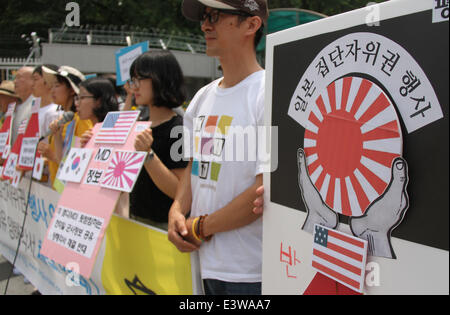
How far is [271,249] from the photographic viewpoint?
1.00 metres

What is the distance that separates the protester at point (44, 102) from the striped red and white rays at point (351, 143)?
8.49ft

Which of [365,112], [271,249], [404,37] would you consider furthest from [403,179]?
[271,249]

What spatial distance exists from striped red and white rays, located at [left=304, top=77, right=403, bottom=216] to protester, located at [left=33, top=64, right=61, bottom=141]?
2.59 metres

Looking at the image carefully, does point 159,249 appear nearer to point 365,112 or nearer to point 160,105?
point 160,105

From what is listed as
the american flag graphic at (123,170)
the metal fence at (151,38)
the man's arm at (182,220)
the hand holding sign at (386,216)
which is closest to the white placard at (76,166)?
the american flag graphic at (123,170)

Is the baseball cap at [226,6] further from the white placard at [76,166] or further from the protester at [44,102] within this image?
the protester at [44,102]

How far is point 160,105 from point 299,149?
123 centimetres

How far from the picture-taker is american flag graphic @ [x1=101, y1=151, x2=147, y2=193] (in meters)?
1.54

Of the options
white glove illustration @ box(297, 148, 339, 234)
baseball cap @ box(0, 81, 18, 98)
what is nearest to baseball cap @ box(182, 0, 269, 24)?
white glove illustration @ box(297, 148, 339, 234)

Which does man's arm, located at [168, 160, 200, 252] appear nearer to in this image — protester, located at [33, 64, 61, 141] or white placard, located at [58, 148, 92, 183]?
white placard, located at [58, 148, 92, 183]

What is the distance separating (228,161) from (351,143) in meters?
0.60

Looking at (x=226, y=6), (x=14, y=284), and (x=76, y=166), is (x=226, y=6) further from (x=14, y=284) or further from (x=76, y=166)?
(x=14, y=284)

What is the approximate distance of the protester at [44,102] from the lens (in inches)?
118

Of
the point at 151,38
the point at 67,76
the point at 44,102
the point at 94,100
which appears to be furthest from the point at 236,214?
the point at 151,38
